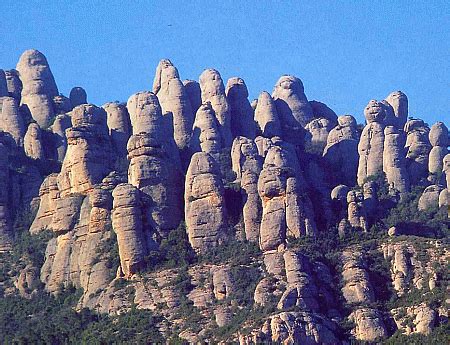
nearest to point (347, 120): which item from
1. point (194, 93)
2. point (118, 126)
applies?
point (194, 93)

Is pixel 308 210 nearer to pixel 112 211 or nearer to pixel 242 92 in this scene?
pixel 112 211

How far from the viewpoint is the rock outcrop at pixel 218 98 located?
12044cm

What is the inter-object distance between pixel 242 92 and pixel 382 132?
409 inches

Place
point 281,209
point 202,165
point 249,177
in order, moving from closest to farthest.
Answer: point 281,209 < point 202,165 < point 249,177

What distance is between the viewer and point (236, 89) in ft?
411

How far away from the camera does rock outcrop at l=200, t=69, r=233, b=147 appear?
12044 cm

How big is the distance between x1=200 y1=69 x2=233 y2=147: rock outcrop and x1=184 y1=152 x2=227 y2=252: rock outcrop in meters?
11.9

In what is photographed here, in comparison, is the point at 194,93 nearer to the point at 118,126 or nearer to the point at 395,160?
the point at 118,126

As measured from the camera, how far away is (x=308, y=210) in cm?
10562

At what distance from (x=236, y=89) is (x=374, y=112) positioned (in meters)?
9.09

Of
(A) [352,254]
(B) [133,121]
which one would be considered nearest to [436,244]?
(A) [352,254]

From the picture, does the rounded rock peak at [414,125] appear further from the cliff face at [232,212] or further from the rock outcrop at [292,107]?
the rock outcrop at [292,107]

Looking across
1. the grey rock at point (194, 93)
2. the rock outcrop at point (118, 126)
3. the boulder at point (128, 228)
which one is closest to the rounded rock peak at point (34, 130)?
the rock outcrop at point (118, 126)

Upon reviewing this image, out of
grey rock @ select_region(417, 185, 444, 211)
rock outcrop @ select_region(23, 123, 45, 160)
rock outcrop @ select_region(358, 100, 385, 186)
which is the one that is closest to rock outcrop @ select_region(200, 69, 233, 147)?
rock outcrop @ select_region(358, 100, 385, 186)
